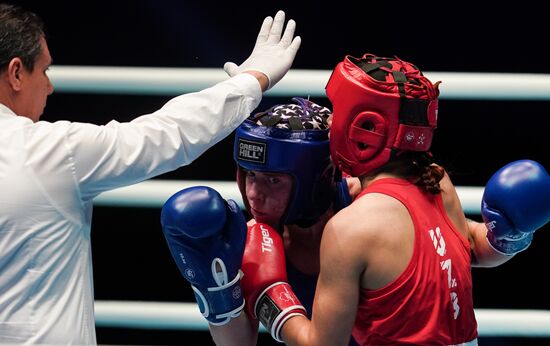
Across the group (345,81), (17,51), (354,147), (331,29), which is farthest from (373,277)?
(331,29)

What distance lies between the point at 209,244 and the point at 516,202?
97 centimetres

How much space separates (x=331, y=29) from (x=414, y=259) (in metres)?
1.37

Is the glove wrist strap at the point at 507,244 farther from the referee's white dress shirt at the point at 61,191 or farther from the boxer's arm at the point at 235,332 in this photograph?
the referee's white dress shirt at the point at 61,191

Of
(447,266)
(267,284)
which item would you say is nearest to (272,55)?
(267,284)

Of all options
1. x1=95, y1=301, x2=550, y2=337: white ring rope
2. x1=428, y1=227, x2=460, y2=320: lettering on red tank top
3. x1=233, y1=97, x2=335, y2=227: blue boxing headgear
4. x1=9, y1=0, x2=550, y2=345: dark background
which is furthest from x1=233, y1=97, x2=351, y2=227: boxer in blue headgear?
x1=95, y1=301, x2=550, y2=337: white ring rope

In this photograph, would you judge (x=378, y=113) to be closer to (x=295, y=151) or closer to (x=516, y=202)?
(x=295, y=151)

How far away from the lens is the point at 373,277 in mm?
2541

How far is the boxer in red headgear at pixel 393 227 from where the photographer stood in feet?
8.34

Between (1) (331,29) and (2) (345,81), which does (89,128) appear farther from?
(1) (331,29)

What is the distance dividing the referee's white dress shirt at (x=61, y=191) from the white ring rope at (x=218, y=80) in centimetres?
112

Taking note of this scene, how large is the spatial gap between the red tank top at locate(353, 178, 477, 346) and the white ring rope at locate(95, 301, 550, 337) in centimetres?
102

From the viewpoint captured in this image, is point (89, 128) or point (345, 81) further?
point (345, 81)

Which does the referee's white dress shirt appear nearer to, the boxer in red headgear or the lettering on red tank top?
the boxer in red headgear

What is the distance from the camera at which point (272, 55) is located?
279 cm
